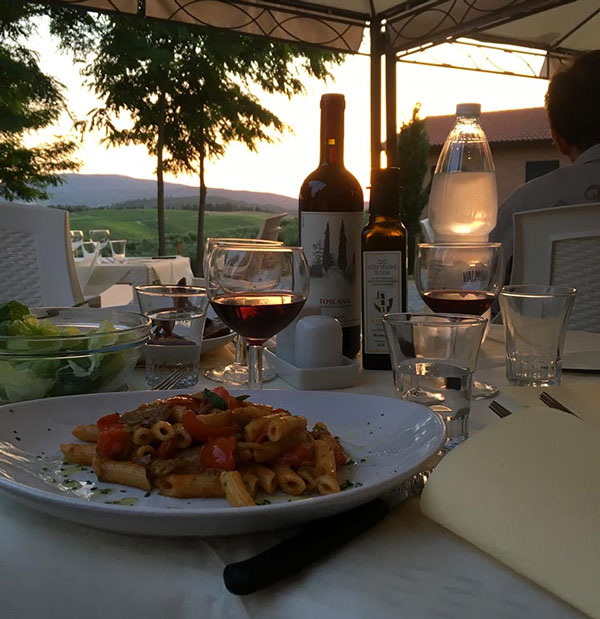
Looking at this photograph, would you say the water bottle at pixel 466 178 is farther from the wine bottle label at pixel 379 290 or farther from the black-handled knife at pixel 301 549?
the black-handled knife at pixel 301 549

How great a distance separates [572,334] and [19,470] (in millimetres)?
1370

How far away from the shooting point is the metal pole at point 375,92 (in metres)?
5.20

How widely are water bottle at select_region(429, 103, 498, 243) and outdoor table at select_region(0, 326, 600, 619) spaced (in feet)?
4.86

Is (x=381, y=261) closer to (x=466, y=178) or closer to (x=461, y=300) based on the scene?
→ (x=461, y=300)

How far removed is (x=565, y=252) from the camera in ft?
7.71

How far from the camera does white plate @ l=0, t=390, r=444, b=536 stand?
1.68 ft

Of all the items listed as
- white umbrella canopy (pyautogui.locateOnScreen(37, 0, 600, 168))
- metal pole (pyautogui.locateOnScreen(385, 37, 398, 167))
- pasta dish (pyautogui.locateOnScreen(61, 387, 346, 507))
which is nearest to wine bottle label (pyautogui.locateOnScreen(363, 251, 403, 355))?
pasta dish (pyautogui.locateOnScreen(61, 387, 346, 507))

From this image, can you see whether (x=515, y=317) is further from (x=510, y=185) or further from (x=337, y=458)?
(x=510, y=185)

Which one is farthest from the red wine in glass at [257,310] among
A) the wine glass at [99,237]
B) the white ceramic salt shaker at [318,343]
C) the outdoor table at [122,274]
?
the wine glass at [99,237]

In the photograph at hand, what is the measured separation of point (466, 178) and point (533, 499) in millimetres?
1506

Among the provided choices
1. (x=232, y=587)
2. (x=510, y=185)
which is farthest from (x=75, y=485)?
(x=510, y=185)

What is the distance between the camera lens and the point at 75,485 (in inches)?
24.9

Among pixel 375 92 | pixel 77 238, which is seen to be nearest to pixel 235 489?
pixel 77 238

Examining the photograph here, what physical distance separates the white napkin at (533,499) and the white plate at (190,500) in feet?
0.16
